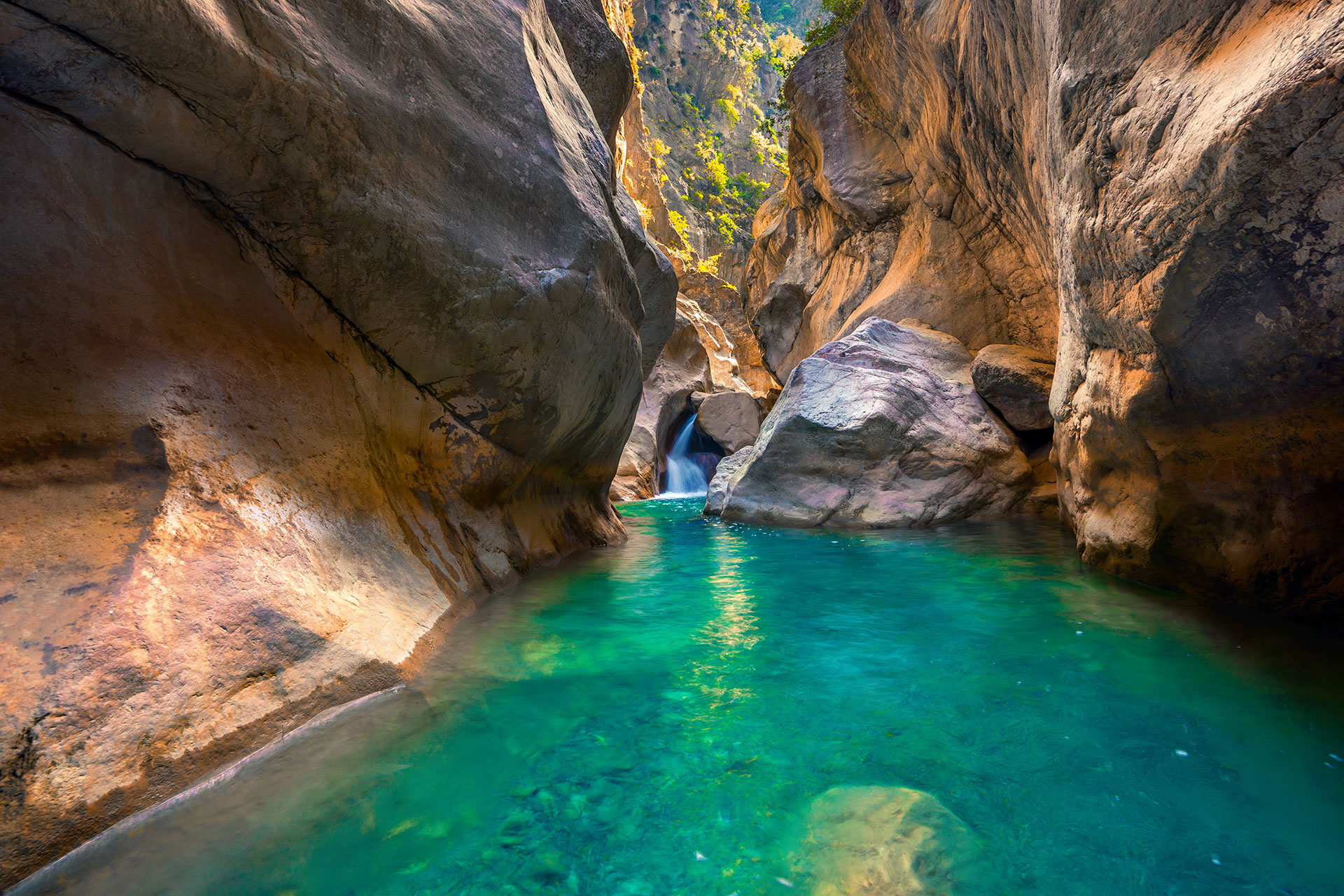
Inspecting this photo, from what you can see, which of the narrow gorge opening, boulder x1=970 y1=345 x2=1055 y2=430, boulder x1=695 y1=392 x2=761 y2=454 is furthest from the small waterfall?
boulder x1=970 y1=345 x2=1055 y2=430

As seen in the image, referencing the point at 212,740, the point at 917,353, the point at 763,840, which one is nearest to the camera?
the point at 763,840

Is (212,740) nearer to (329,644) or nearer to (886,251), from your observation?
(329,644)

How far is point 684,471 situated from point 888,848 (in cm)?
1583

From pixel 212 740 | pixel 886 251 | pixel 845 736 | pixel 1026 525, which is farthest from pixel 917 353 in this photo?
pixel 212 740

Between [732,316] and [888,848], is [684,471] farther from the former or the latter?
[888,848]

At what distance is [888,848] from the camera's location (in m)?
1.57

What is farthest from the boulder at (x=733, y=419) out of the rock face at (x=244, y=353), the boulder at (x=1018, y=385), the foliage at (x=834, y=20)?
the rock face at (x=244, y=353)

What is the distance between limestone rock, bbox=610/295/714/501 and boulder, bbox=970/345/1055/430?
700 centimetres

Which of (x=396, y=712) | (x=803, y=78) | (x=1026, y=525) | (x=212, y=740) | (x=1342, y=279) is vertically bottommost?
(x=1026, y=525)

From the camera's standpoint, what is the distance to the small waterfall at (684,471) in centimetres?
1669

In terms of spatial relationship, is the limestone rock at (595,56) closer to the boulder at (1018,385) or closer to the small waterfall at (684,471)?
the boulder at (1018,385)

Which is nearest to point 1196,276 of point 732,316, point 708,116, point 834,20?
point 834,20

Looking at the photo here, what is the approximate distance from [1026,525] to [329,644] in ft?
23.3

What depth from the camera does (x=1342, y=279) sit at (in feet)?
7.04
